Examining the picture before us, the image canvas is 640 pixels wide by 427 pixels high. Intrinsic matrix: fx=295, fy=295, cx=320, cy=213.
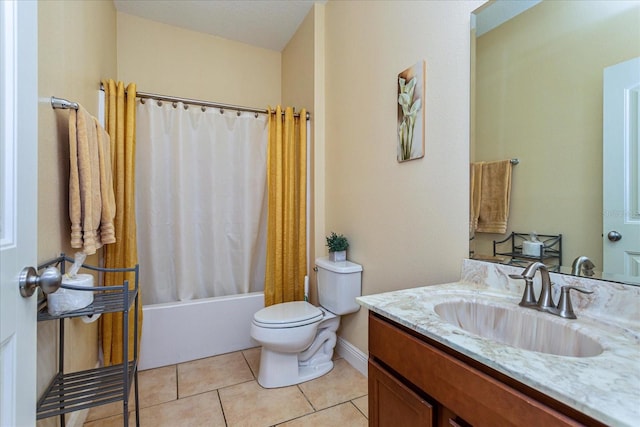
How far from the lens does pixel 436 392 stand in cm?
75

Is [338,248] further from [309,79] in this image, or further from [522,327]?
[309,79]

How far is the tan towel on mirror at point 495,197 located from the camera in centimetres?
117

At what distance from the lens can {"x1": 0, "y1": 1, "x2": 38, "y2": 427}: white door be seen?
1.96ft

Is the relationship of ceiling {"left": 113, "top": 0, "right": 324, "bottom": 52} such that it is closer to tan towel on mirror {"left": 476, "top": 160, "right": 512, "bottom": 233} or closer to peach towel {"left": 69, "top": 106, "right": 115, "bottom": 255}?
peach towel {"left": 69, "top": 106, "right": 115, "bottom": 255}

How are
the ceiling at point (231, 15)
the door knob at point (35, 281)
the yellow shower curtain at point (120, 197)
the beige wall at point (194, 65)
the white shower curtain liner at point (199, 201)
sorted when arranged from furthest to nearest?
the beige wall at point (194, 65)
the ceiling at point (231, 15)
the white shower curtain liner at point (199, 201)
the yellow shower curtain at point (120, 197)
the door knob at point (35, 281)

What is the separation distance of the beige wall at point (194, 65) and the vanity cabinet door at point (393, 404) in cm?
271

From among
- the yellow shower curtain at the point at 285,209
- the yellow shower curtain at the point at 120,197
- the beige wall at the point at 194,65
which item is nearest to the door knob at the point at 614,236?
the yellow shower curtain at the point at 285,209

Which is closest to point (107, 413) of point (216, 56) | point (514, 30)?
point (514, 30)

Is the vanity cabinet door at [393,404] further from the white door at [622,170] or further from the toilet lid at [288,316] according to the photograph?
the toilet lid at [288,316]

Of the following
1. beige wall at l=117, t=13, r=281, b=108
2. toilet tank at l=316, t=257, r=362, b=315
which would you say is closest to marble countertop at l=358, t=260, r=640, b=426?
toilet tank at l=316, t=257, r=362, b=315

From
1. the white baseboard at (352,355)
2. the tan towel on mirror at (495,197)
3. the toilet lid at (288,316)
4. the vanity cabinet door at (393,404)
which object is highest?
the tan towel on mirror at (495,197)

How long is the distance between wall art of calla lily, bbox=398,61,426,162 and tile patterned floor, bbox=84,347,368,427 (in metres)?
1.41

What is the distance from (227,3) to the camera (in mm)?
2328

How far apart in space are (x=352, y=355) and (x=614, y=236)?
5.34 feet
